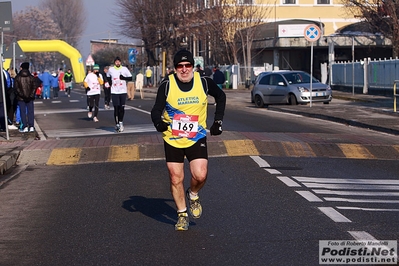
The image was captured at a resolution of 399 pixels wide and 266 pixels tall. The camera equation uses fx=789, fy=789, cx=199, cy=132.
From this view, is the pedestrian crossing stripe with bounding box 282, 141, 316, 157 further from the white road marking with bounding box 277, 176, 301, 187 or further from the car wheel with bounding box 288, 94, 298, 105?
the car wheel with bounding box 288, 94, 298, 105

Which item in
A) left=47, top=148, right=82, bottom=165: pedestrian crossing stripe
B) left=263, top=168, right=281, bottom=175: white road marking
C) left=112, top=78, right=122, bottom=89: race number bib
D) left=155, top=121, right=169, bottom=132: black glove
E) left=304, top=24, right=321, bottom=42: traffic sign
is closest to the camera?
left=155, top=121, right=169, bottom=132: black glove

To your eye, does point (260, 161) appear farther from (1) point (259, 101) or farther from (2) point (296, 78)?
(1) point (259, 101)

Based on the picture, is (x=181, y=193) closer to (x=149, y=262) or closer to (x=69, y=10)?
(x=149, y=262)

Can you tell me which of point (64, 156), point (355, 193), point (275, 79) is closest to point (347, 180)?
point (355, 193)

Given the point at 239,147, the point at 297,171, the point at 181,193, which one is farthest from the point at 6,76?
the point at 181,193

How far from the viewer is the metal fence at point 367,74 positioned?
35.9 m

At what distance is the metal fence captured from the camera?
35.9 meters

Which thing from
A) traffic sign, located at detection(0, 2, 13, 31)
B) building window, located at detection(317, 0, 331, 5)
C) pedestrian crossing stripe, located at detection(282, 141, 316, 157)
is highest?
building window, located at detection(317, 0, 331, 5)

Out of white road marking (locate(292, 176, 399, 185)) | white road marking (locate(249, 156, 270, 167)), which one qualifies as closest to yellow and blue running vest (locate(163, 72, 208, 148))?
white road marking (locate(292, 176, 399, 185))

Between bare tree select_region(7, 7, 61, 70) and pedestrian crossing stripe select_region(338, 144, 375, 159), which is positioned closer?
pedestrian crossing stripe select_region(338, 144, 375, 159)

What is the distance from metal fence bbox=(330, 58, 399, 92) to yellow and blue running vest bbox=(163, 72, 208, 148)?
28609mm

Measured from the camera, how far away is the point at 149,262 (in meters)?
6.72

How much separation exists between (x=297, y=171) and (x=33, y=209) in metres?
4.44

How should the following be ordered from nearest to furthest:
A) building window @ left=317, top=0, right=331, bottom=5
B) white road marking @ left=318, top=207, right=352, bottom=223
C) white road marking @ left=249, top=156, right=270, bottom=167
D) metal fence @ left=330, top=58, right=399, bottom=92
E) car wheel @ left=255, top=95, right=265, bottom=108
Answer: white road marking @ left=318, top=207, right=352, bottom=223, white road marking @ left=249, top=156, right=270, bottom=167, car wheel @ left=255, top=95, right=265, bottom=108, metal fence @ left=330, top=58, right=399, bottom=92, building window @ left=317, top=0, right=331, bottom=5
